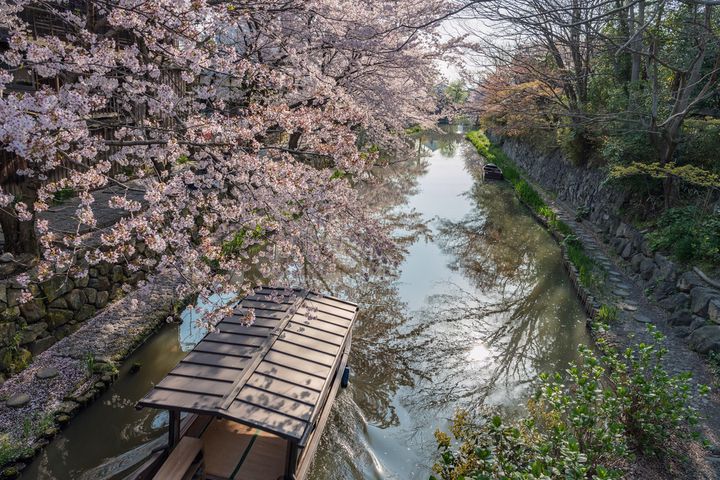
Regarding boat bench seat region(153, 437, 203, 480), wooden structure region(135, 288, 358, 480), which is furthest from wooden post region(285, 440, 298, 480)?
boat bench seat region(153, 437, 203, 480)

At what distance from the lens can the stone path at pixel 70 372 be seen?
19.2 ft

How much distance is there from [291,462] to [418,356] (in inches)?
187

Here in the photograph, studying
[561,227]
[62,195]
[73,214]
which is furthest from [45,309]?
[561,227]

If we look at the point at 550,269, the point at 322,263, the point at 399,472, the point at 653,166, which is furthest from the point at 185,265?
the point at 550,269

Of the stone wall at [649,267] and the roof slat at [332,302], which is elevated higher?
the stone wall at [649,267]

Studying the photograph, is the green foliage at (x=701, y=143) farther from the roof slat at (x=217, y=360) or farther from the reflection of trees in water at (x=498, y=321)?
the roof slat at (x=217, y=360)

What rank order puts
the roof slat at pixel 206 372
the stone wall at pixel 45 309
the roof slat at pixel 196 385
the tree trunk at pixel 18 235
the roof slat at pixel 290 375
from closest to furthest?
the roof slat at pixel 196 385
the roof slat at pixel 206 372
the roof slat at pixel 290 375
the stone wall at pixel 45 309
the tree trunk at pixel 18 235

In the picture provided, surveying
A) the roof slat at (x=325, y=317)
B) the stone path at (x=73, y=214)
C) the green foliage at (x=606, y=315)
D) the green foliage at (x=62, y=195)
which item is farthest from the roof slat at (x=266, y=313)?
the green foliage at (x=606, y=315)

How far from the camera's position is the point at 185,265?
6.28m

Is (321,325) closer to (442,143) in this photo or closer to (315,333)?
(315,333)

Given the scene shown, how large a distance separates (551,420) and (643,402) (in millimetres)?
1448

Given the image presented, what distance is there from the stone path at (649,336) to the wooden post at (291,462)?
401 centimetres

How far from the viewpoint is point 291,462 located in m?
4.69

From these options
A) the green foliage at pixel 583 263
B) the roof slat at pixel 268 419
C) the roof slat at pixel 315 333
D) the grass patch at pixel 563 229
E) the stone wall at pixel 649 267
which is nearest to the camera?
the roof slat at pixel 268 419
